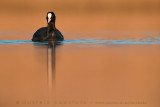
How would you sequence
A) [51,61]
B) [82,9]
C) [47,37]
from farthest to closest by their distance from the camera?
[82,9] < [47,37] < [51,61]

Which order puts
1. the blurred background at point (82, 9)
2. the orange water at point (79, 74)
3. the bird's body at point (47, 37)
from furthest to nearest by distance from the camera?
the blurred background at point (82, 9), the bird's body at point (47, 37), the orange water at point (79, 74)

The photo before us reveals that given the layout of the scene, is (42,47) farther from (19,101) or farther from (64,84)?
(19,101)

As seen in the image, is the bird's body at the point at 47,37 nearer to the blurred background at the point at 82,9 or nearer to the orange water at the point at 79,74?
the orange water at the point at 79,74

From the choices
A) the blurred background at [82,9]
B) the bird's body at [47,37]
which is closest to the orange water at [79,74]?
the bird's body at [47,37]

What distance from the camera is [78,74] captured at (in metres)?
6.72

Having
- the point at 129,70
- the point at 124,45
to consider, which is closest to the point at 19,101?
the point at 129,70

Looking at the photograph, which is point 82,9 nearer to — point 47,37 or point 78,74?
point 47,37

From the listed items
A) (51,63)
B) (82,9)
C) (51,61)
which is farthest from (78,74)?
(82,9)

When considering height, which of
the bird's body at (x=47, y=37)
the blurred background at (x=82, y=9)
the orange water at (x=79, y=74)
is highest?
the blurred background at (x=82, y=9)

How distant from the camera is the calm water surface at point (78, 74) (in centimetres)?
481

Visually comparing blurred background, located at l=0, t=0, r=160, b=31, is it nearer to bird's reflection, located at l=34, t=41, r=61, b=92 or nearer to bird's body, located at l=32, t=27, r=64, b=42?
bird's body, located at l=32, t=27, r=64, b=42

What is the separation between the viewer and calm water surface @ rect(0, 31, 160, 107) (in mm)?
4809

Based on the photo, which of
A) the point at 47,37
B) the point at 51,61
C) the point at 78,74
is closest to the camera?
the point at 78,74

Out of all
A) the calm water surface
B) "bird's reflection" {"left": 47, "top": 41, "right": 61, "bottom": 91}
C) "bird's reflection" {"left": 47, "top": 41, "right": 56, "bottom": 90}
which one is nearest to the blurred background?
"bird's reflection" {"left": 47, "top": 41, "right": 61, "bottom": 91}
